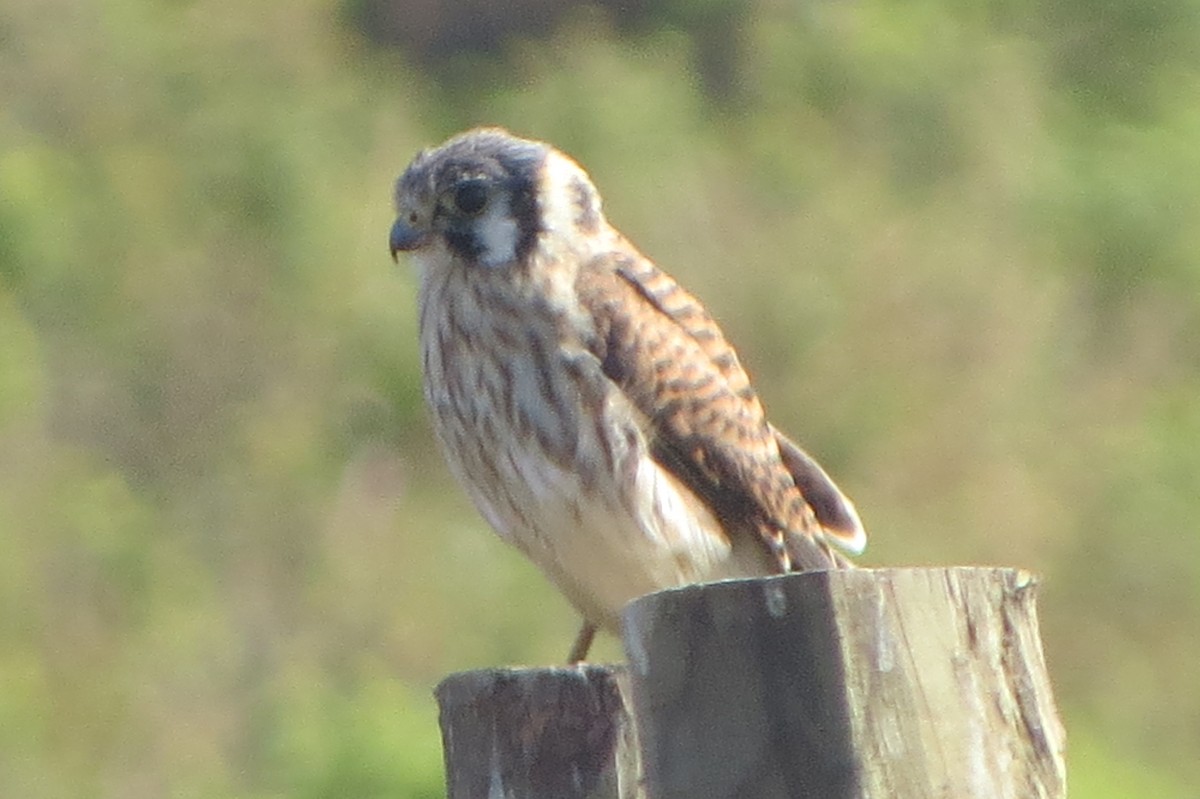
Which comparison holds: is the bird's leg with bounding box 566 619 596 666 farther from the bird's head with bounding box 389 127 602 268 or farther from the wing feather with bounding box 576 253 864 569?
the bird's head with bounding box 389 127 602 268

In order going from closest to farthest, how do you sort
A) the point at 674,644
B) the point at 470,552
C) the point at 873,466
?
1. the point at 674,644
2. the point at 470,552
3. the point at 873,466

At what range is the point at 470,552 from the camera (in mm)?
11281

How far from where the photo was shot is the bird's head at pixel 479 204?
4.32 meters

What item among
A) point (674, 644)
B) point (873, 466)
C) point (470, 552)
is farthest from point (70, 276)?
point (674, 644)

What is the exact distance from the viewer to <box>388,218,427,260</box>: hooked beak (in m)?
4.35

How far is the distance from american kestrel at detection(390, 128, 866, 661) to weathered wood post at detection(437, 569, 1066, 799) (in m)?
1.79

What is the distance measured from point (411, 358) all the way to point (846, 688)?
10.6m

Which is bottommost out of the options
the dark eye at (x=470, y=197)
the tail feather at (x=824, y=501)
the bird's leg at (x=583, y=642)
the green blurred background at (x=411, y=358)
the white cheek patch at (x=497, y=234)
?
the bird's leg at (x=583, y=642)

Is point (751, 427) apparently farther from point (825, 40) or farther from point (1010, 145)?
point (825, 40)

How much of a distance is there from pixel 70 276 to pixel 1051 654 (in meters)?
5.64

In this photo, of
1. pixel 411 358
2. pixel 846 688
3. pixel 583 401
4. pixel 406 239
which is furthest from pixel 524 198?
pixel 411 358

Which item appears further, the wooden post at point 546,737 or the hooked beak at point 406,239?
the hooked beak at point 406,239

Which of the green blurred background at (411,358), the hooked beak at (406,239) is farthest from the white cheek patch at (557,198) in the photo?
the green blurred background at (411,358)

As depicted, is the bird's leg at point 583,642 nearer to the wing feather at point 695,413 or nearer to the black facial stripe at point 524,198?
the wing feather at point 695,413
